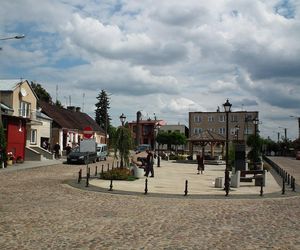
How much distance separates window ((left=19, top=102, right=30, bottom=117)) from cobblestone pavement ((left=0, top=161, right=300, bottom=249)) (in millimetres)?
27866

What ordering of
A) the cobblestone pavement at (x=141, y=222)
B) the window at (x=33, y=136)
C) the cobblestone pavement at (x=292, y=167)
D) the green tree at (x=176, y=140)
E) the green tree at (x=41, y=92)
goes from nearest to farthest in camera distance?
the cobblestone pavement at (x=141, y=222), the cobblestone pavement at (x=292, y=167), the window at (x=33, y=136), the green tree at (x=41, y=92), the green tree at (x=176, y=140)

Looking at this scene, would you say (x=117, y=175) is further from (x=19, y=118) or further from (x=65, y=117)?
(x=65, y=117)

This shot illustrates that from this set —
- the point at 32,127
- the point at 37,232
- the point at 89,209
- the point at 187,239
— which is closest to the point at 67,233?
the point at 37,232

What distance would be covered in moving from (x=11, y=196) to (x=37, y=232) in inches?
293

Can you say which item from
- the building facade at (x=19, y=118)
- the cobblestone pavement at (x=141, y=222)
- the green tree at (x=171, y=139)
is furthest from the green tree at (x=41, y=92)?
the cobblestone pavement at (x=141, y=222)

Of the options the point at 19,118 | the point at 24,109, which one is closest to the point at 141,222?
the point at 19,118

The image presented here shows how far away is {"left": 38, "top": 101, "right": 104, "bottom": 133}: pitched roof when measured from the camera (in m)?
61.8

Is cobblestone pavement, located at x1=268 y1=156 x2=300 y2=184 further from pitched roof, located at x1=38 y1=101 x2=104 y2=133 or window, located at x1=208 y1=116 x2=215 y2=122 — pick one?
window, located at x1=208 y1=116 x2=215 y2=122

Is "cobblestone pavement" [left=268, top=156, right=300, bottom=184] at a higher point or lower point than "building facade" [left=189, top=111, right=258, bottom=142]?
lower

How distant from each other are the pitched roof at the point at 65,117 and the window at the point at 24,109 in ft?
40.9

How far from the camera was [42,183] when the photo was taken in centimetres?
2361

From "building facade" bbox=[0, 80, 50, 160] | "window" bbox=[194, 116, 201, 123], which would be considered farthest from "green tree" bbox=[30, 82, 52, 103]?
"window" bbox=[194, 116, 201, 123]

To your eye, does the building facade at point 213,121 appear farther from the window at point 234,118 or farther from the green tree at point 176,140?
the green tree at point 176,140

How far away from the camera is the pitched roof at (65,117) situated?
6181 centimetres
